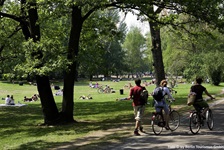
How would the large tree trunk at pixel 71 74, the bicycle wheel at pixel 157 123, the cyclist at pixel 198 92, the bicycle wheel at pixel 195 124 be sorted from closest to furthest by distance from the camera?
the bicycle wheel at pixel 195 124, the cyclist at pixel 198 92, the bicycle wheel at pixel 157 123, the large tree trunk at pixel 71 74

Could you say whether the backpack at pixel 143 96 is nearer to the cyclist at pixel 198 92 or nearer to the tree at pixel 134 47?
the cyclist at pixel 198 92

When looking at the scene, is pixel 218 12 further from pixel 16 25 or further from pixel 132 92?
pixel 16 25

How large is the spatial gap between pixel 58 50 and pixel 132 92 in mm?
4591

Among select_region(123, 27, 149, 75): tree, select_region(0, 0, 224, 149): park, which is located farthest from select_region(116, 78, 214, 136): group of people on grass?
select_region(123, 27, 149, 75): tree

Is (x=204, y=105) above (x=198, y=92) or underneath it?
underneath

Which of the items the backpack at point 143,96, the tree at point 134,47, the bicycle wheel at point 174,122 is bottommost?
the bicycle wheel at point 174,122

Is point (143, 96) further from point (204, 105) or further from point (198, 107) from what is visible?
point (204, 105)

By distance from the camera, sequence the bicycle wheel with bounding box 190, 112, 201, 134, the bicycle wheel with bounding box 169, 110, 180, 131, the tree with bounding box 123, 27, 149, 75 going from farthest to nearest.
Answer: the tree with bounding box 123, 27, 149, 75
the bicycle wheel with bounding box 169, 110, 180, 131
the bicycle wheel with bounding box 190, 112, 201, 134

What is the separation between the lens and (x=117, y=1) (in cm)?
1399

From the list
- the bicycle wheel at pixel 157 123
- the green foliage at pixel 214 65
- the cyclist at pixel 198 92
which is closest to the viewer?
the cyclist at pixel 198 92

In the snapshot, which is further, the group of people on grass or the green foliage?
the green foliage

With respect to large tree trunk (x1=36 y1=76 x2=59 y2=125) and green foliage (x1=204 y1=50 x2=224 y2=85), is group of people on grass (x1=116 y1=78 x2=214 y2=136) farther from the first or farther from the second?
green foliage (x1=204 y1=50 x2=224 y2=85)

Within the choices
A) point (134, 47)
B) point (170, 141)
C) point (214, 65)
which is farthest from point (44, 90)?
point (134, 47)

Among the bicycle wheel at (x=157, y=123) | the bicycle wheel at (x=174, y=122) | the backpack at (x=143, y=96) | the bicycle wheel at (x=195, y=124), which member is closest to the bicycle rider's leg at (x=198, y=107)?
the bicycle wheel at (x=195, y=124)
